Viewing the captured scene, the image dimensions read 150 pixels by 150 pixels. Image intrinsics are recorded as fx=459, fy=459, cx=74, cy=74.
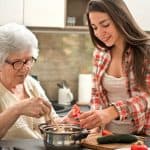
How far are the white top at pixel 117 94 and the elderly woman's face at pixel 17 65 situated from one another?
0.40m

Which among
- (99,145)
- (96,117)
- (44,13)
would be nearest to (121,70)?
(96,117)

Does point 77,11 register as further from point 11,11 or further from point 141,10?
point 11,11

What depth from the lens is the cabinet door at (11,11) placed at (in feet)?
9.18

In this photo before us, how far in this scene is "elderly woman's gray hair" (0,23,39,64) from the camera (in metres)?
2.12

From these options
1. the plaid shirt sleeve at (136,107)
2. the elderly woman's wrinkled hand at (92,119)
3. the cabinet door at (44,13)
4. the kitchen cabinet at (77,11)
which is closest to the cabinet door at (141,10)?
the kitchen cabinet at (77,11)

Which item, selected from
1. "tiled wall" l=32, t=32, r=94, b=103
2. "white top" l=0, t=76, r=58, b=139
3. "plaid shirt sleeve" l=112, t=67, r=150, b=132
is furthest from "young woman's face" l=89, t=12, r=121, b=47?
"tiled wall" l=32, t=32, r=94, b=103

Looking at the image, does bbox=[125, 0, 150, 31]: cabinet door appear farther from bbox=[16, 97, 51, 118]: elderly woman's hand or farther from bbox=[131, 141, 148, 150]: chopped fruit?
bbox=[131, 141, 148, 150]: chopped fruit

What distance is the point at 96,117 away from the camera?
2037 millimetres

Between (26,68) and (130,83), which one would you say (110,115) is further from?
(26,68)

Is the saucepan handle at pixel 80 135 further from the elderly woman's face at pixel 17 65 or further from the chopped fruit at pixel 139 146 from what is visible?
the elderly woman's face at pixel 17 65

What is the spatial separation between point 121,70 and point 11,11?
905mm

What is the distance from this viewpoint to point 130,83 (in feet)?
7.29

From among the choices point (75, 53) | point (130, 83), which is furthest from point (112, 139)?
point (75, 53)

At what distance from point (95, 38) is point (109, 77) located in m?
0.24
